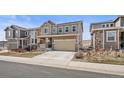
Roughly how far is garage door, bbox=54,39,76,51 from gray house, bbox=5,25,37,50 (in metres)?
8.17

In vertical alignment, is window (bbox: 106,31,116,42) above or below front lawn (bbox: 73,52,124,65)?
above

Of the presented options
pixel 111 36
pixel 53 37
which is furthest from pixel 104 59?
pixel 53 37

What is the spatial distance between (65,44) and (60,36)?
1883 mm

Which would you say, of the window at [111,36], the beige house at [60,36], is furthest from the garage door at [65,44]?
the window at [111,36]

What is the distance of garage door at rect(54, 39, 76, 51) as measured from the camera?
2718 cm

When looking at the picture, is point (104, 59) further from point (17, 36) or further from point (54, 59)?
point (17, 36)

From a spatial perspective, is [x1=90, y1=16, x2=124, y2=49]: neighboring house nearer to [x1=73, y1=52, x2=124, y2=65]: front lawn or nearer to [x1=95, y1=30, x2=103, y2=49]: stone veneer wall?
[x1=95, y1=30, x2=103, y2=49]: stone veneer wall

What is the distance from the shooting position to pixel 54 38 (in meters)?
29.4

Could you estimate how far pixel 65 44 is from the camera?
91.6 feet

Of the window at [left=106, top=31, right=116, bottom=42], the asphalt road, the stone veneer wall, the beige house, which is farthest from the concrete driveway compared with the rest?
the beige house

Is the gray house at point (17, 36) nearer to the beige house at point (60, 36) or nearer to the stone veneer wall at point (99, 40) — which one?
the beige house at point (60, 36)

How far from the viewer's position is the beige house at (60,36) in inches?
1077
